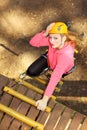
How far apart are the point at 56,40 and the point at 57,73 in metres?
0.57

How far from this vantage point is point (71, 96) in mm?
8156

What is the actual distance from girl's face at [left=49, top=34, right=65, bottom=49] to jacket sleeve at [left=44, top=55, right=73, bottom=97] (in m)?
0.22

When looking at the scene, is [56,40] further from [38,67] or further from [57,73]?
[38,67]

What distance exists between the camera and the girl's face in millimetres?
5982

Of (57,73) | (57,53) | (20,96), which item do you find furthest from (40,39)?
(20,96)

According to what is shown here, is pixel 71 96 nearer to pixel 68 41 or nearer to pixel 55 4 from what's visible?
pixel 68 41

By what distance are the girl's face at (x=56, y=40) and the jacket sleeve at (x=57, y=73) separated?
0.22m

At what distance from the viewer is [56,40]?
237 inches

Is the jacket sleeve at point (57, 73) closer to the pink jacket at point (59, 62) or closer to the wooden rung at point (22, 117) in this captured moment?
the pink jacket at point (59, 62)

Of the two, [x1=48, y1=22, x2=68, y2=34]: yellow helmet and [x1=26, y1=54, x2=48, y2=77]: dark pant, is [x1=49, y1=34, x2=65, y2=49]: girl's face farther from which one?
[x1=26, y1=54, x2=48, y2=77]: dark pant

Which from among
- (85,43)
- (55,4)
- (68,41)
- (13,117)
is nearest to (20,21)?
(55,4)

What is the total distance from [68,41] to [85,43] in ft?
8.94

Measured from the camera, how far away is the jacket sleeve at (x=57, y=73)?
6023 millimetres

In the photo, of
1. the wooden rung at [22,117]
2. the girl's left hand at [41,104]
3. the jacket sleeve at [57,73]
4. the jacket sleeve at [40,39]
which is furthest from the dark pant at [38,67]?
the wooden rung at [22,117]
